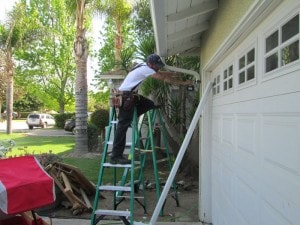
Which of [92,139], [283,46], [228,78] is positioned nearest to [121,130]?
[228,78]

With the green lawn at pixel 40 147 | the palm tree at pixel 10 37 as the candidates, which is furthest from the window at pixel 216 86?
the palm tree at pixel 10 37

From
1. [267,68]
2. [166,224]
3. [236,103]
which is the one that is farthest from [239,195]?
[166,224]

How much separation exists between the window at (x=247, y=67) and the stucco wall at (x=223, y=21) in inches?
13.2

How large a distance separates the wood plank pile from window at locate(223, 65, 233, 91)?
375cm

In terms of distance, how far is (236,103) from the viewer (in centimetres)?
409

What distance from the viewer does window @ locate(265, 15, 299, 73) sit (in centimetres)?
229

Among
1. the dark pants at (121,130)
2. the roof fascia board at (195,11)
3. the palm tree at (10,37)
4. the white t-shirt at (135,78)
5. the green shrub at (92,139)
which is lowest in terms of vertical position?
the green shrub at (92,139)

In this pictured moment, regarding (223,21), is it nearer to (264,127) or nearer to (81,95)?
(264,127)

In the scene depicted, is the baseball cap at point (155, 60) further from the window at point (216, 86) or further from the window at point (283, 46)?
the window at point (283, 46)

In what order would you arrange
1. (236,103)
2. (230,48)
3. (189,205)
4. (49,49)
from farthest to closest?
(49,49) < (189,205) < (230,48) < (236,103)

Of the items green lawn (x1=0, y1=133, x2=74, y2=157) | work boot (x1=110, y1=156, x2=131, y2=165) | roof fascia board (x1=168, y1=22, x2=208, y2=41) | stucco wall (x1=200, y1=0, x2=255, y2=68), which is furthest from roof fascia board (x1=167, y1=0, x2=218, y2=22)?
green lawn (x1=0, y1=133, x2=74, y2=157)

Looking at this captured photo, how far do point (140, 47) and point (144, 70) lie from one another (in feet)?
15.1

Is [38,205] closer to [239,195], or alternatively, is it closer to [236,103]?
[239,195]

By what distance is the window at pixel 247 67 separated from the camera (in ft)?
11.3
